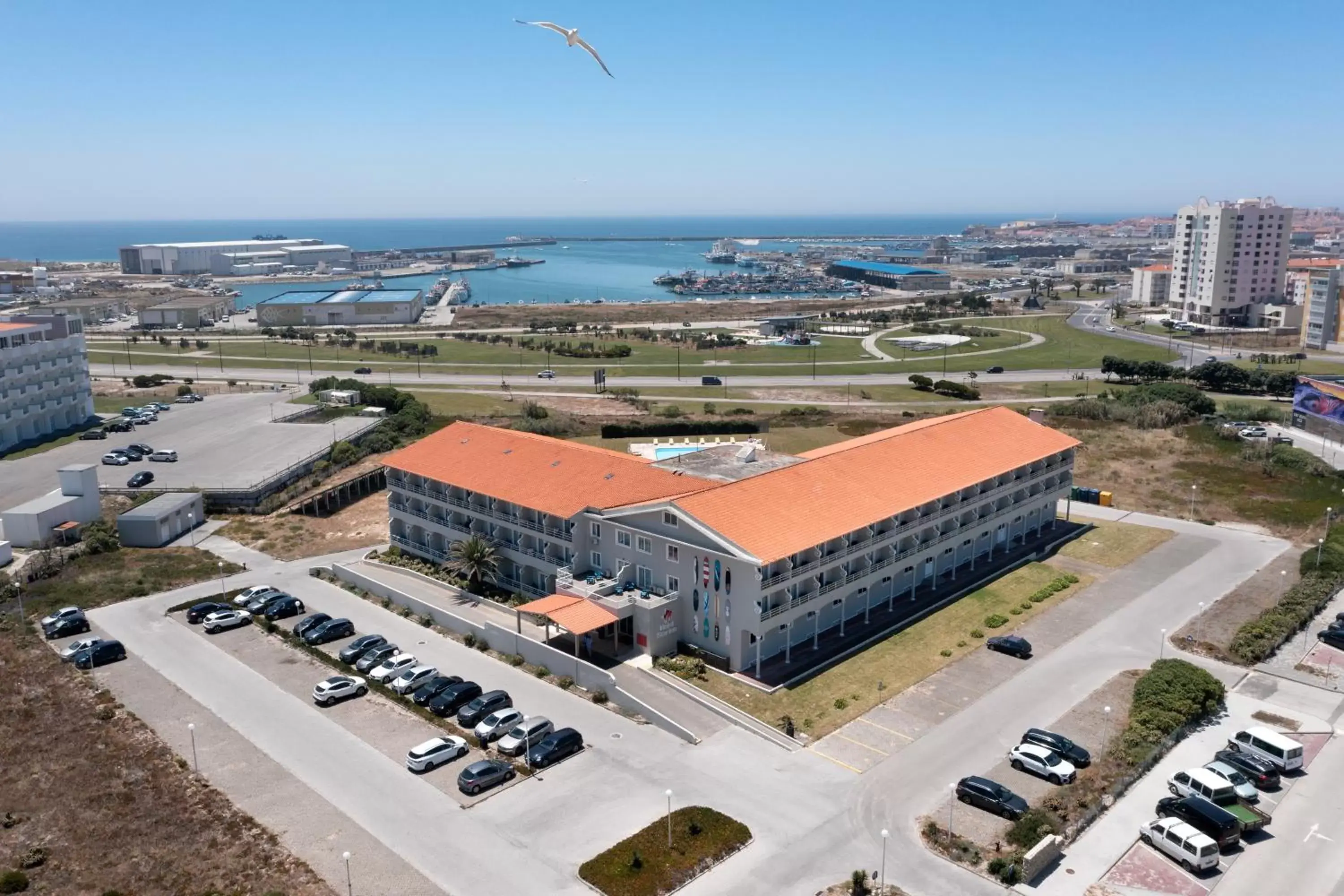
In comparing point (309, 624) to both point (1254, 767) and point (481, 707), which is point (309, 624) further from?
point (1254, 767)

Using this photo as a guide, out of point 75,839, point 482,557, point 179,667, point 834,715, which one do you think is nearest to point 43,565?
point 179,667

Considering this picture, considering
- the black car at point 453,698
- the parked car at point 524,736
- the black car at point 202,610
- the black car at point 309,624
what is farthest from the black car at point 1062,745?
the black car at point 202,610

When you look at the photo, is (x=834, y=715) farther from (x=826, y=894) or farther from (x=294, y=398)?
(x=294, y=398)

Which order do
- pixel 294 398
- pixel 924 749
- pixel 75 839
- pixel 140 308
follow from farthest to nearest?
pixel 140 308, pixel 294 398, pixel 924 749, pixel 75 839

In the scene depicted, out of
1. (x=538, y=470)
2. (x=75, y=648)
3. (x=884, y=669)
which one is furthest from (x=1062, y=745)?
(x=75, y=648)

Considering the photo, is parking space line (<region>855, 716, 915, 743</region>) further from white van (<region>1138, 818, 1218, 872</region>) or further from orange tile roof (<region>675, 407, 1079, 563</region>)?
white van (<region>1138, 818, 1218, 872</region>)

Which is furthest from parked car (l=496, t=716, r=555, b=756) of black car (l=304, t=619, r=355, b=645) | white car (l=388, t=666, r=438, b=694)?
black car (l=304, t=619, r=355, b=645)

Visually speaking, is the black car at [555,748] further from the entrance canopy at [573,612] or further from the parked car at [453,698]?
the entrance canopy at [573,612]

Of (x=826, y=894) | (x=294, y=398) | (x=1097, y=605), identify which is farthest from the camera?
(x=294, y=398)
